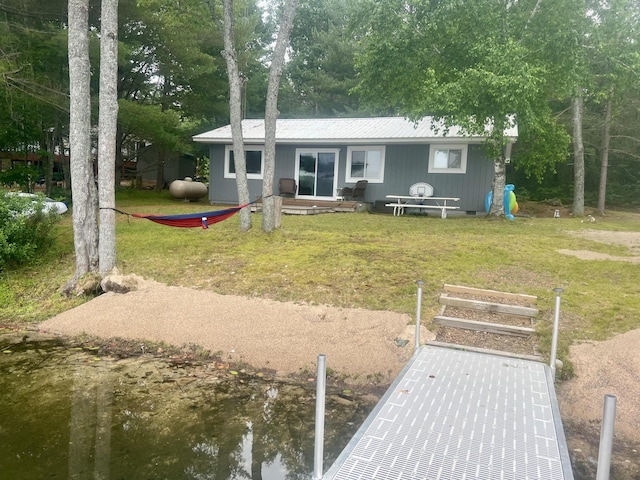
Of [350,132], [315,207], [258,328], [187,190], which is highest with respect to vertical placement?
[350,132]

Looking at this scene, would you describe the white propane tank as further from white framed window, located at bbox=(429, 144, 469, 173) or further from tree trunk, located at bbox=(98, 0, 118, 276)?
tree trunk, located at bbox=(98, 0, 118, 276)

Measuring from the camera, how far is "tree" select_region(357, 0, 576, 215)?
32.4 ft

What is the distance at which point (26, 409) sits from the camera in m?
3.64

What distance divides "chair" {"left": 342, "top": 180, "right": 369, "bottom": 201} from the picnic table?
0.84m

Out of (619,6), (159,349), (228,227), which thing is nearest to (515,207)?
(619,6)

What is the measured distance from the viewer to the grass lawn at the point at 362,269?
567cm

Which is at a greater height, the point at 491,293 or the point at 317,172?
the point at 317,172

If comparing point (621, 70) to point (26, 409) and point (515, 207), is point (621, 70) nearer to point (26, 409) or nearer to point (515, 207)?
point (515, 207)

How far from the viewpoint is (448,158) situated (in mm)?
13992

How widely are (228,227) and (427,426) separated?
767 centimetres

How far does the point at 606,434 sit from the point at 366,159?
13.6 m

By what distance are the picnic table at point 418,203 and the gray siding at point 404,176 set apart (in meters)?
0.27

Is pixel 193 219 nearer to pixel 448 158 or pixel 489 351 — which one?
pixel 489 351

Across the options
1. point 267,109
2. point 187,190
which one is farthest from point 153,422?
point 187,190
